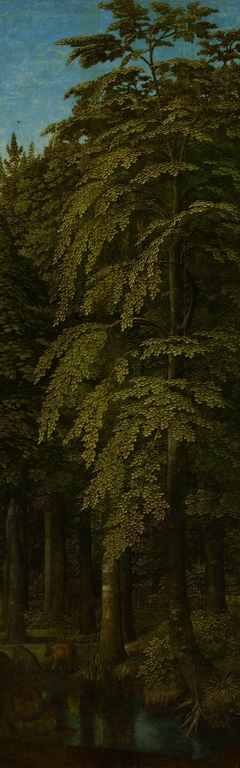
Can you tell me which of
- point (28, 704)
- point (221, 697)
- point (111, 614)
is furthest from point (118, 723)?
point (111, 614)

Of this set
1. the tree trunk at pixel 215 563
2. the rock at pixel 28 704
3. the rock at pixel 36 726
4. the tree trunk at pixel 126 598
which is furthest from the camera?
the tree trunk at pixel 215 563

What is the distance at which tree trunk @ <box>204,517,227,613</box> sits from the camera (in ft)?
45.1

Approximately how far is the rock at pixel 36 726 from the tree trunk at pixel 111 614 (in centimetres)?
190

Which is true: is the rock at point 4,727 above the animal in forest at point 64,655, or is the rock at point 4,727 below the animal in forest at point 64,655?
below

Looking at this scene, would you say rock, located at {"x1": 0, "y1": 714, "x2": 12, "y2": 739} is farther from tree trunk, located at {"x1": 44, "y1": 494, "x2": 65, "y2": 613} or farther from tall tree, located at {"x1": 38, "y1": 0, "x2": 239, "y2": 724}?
tree trunk, located at {"x1": 44, "y1": 494, "x2": 65, "y2": 613}

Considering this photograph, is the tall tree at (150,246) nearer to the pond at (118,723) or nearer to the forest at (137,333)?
the forest at (137,333)

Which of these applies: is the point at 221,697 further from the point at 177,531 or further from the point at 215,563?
the point at 215,563

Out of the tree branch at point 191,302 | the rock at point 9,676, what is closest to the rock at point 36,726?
the rock at point 9,676

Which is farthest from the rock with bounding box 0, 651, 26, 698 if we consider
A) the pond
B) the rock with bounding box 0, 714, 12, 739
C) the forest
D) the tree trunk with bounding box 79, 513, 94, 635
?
the tree trunk with bounding box 79, 513, 94, 635

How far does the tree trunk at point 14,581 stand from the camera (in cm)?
1365

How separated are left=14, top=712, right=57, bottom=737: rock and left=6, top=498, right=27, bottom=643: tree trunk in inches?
105

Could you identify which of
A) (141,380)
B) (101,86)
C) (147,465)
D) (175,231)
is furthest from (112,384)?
(101,86)

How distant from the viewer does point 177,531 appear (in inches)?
449

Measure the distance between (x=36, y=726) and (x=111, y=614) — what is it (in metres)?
2.53
